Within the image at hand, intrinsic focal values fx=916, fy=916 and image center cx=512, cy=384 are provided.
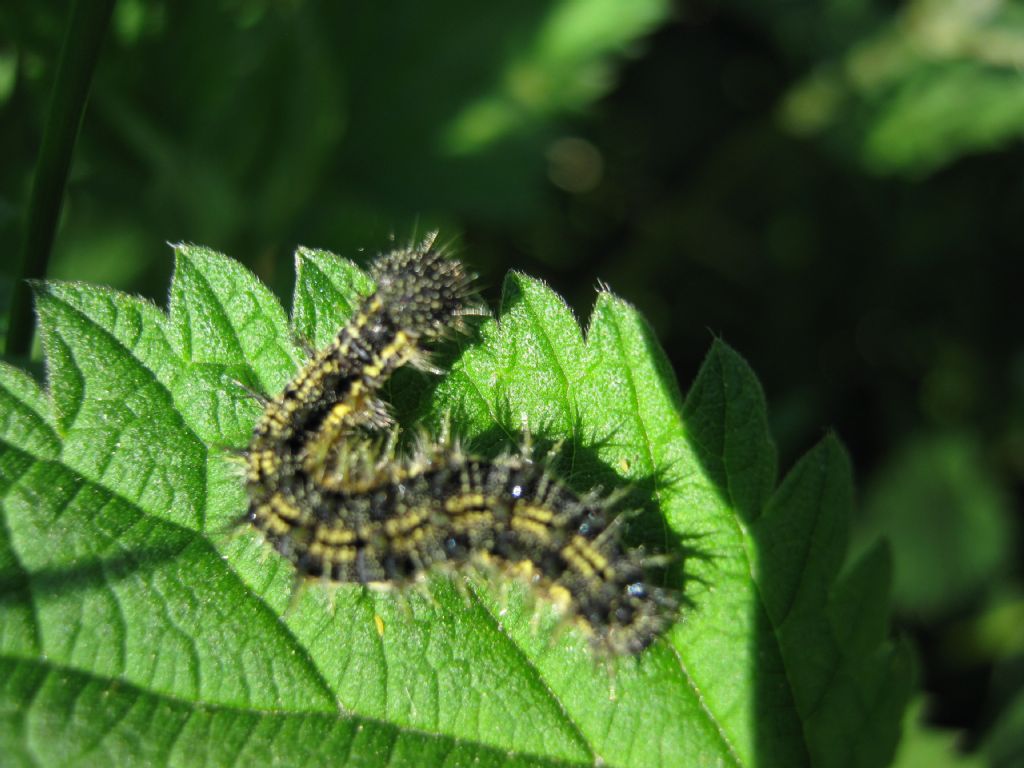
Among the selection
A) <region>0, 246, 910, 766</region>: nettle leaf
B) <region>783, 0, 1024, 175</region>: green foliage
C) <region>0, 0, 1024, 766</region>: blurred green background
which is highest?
<region>783, 0, 1024, 175</region>: green foliage

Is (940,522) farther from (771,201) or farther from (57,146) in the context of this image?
(57,146)

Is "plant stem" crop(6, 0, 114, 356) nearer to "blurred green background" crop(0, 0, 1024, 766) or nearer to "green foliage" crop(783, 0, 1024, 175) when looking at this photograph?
"blurred green background" crop(0, 0, 1024, 766)

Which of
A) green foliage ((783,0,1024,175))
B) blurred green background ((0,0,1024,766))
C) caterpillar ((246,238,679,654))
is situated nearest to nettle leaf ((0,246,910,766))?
caterpillar ((246,238,679,654))

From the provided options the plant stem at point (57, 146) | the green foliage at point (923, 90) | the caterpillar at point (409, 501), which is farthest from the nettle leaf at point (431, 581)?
the green foliage at point (923, 90)

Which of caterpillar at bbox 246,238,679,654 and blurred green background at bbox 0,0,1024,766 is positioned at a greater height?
blurred green background at bbox 0,0,1024,766

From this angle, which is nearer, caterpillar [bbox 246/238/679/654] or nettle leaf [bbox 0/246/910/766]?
nettle leaf [bbox 0/246/910/766]

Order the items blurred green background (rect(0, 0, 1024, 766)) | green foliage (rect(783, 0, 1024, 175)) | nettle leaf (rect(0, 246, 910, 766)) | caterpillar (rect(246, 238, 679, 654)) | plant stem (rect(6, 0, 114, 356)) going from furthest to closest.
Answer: green foliage (rect(783, 0, 1024, 175)), blurred green background (rect(0, 0, 1024, 766)), plant stem (rect(6, 0, 114, 356)), caterpillar (rect(246, 238, 679, 654)), nettle leaf (rect(0, 246, 910, 766))
